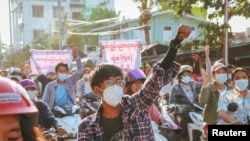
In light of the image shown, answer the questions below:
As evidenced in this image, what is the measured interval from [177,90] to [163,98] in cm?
68

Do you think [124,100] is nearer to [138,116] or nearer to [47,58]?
[138,116]

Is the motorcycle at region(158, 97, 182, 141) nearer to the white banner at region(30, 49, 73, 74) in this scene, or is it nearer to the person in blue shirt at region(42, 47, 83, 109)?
the person in blue shirt at region(42, 47, 83, 109)

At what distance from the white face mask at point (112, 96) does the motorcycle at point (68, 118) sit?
3074 mm

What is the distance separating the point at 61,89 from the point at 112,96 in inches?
146

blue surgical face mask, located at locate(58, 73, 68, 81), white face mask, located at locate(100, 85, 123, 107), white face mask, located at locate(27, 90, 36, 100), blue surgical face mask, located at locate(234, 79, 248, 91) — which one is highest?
white face mask, located at locate(100, 85, 123, 107)

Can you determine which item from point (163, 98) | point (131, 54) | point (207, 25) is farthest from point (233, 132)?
point (207, 25)

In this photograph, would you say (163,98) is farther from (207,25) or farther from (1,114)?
(1,114)

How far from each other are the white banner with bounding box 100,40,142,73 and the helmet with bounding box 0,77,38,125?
7.59 meters

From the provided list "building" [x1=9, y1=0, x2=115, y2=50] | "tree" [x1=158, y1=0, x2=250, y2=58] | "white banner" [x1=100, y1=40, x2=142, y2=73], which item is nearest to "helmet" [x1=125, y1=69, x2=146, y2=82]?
"white banner" [x1=100, y1=40, x2=142, y2=73]

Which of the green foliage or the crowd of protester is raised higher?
the green foliage

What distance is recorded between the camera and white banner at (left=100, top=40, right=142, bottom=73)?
943 cm

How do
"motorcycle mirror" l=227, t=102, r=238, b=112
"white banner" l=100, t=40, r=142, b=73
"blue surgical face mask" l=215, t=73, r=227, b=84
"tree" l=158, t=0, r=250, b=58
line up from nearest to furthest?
"motorcycle mirror" l=227, t=102, r=238, b=112
"blue surgical face mask" l=215, t=73, r=227, b=84
"white banner" l=100, t=40, r=142, b=73
"tree" l=158, t=0, r=250, b=58

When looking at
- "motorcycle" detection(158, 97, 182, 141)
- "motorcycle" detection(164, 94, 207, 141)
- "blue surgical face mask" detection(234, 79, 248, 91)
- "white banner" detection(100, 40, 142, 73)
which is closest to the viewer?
"blue surgical face mask" detection(234, 79, 248, 91)

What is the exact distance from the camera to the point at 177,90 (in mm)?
7867
